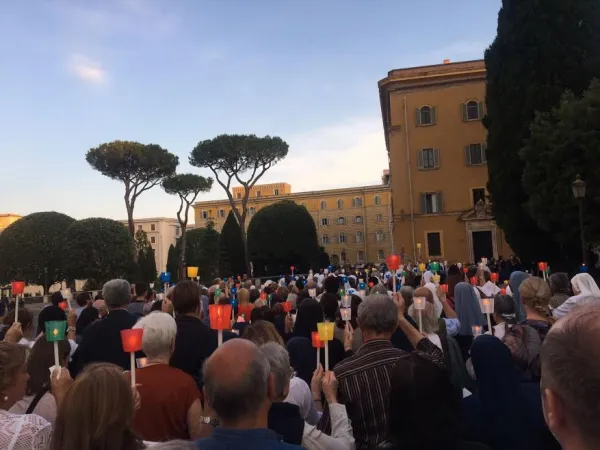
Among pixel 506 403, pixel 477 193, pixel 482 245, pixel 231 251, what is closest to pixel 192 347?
pixel 506 403

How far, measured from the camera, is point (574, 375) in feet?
3.95

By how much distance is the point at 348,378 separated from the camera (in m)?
2.86

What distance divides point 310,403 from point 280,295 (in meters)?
4.71

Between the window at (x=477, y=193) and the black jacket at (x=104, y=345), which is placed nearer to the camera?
the black jacket at (x=104, y=345)

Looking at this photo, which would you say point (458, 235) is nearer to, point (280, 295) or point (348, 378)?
point (280, 295)

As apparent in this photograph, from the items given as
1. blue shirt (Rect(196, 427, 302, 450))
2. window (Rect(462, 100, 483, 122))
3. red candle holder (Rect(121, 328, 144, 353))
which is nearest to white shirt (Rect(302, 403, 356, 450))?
blue shirt (Rect(196, 427, 302, 450))

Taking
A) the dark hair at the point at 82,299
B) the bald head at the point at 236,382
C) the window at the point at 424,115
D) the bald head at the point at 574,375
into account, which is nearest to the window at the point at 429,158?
the window at the point at 424,115

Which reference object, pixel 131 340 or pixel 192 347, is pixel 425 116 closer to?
pixel 192 347

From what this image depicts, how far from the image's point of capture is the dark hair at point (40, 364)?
335 cm

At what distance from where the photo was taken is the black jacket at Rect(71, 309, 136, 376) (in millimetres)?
4262

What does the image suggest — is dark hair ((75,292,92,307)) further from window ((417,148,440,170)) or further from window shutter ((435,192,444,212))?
window ((417,148,440,170))

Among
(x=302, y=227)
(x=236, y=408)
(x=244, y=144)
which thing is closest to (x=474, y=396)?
(x=236, y=408)

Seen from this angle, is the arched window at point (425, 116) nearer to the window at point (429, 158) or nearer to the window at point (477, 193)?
the window at point (429, 158)

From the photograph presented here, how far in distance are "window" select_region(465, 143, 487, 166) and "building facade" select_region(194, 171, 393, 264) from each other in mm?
41250
